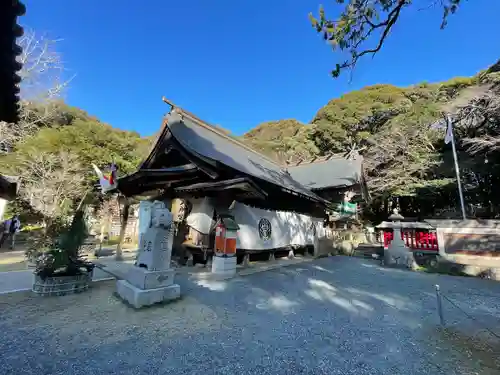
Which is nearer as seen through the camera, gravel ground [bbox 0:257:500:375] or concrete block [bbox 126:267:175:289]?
gravel ground [bbox 0:257:500:375]

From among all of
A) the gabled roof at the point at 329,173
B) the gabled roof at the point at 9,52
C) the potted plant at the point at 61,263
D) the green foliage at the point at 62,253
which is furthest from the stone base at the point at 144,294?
the gabled roof at the point at 329,173

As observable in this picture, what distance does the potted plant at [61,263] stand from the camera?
4.43 m

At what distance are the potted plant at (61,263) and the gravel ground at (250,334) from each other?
0.23 m

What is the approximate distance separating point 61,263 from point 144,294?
195 centimetres

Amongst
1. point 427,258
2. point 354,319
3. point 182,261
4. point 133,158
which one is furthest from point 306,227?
point 133,158

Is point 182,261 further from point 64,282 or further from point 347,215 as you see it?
point 347,215

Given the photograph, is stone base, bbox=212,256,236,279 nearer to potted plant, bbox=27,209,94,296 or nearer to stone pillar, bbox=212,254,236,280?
stone pillar, bbox=212,254,236,280

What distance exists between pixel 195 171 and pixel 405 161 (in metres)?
17.3

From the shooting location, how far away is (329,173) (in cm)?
1541

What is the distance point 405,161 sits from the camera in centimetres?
1789

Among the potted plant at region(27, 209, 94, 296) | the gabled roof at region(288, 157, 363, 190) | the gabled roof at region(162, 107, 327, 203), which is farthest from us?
the gabled roof at region(288, 157, 363, 190)

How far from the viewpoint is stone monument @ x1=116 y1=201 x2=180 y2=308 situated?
407 cm

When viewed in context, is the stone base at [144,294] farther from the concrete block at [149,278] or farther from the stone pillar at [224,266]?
the stone pillar at [224,266]

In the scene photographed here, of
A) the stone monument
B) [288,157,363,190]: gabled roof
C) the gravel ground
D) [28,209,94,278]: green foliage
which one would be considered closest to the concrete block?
the stone monument
